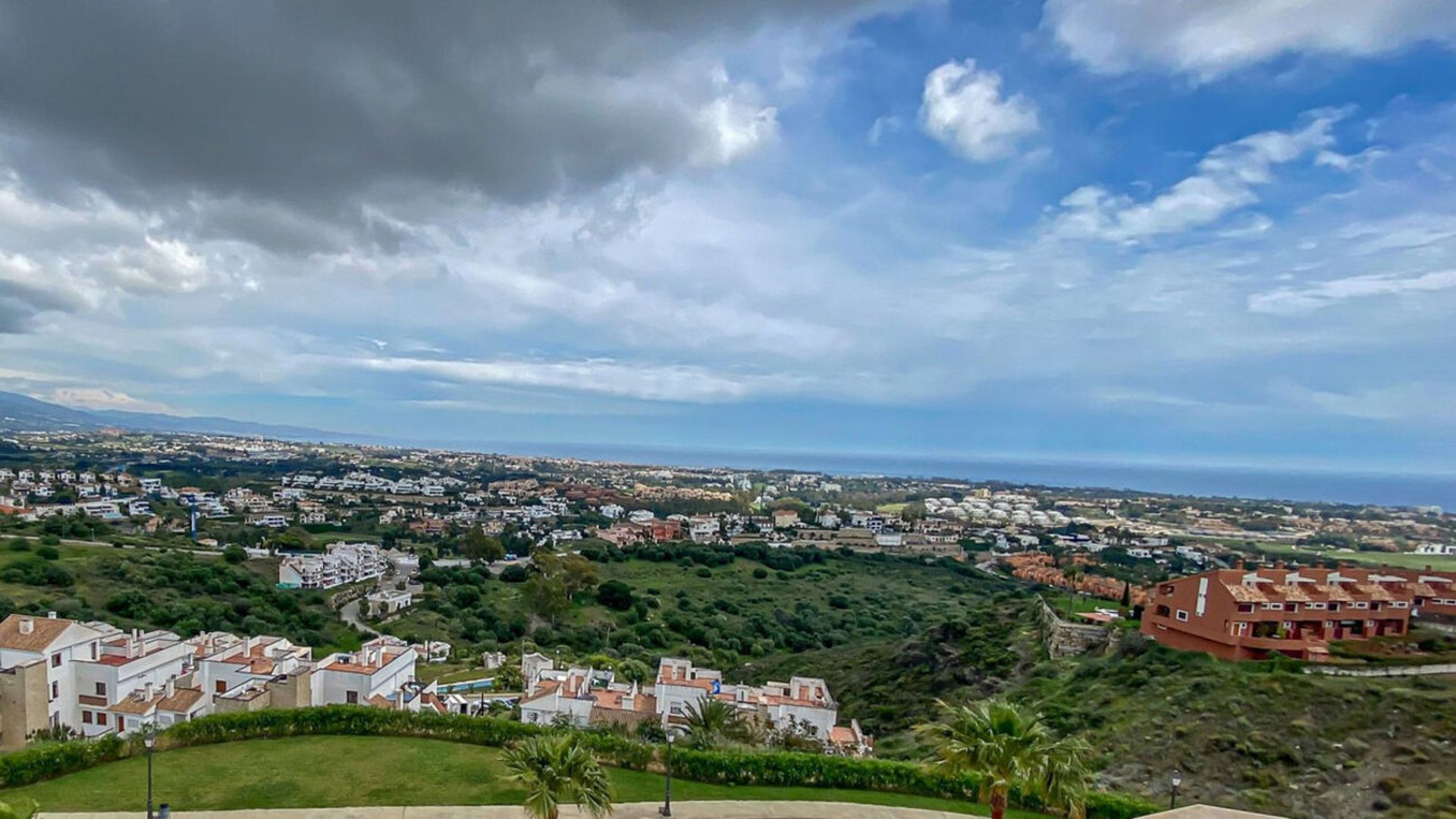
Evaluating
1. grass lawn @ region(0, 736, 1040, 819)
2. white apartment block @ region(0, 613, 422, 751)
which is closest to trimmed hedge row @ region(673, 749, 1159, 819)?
grass lawn @ region(0, 736, 1040, 819)

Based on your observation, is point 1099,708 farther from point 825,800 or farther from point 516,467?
point 516,467

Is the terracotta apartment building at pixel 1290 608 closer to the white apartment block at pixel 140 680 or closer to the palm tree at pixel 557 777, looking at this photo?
the palm tree at pixel 557 777

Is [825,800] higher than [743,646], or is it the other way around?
[825,800]

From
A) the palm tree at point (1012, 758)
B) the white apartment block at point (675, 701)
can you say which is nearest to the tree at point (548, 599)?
the white apartment block at point (675, 701)

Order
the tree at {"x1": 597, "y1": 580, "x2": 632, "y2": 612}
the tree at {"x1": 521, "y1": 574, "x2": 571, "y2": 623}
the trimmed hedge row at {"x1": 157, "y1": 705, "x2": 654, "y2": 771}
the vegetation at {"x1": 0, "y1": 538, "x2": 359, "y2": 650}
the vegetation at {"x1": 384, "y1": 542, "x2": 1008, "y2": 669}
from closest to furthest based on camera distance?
the trimmed hedge row at {"x1": 157, "y1": 705, "x2": 654, "y2": 771}, the vegetation at {"x1": 0, "y1": 538, "x2": 359, "y2": 650}, the vegetation at {"x1": 384, "y1": 542, "x2": 1008, "y2": 669}, the tree at {"x1": 521, "y1": 574, "x2": 571, "y2": 623}, the tree at {"x1": 597, "y1": 580, "x2": 632, "y2": 612}

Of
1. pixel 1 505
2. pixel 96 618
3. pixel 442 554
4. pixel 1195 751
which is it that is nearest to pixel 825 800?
pixel 1195 751

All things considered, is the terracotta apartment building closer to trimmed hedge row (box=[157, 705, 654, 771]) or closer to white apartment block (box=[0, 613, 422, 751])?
trimmed hedge row (box=[157, 705, 654, 771])
